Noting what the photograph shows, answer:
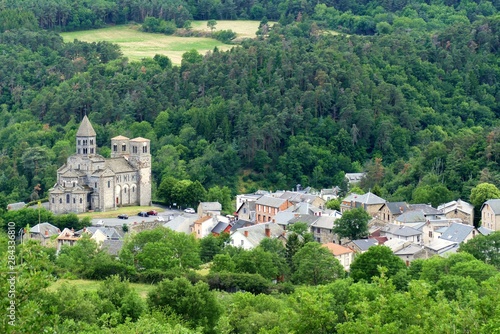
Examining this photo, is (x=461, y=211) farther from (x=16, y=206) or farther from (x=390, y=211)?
(x=16, y=206)

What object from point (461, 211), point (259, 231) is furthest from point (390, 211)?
point (259, 231)

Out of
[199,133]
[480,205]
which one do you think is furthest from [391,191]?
[199,133]

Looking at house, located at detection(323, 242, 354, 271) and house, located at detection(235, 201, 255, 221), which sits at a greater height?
house, located at detection(323, 242, 354, 271)

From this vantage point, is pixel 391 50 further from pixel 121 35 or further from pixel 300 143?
pixel 121 35

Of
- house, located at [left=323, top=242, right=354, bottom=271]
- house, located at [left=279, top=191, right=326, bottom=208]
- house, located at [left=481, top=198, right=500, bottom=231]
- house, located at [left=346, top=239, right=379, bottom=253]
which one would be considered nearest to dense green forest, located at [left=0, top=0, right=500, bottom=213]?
house, located at [left=279, top=191, right=326, bottom=208]

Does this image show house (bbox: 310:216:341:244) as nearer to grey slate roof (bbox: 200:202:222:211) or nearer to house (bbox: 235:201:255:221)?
house (bbox: 235:201:255:221)

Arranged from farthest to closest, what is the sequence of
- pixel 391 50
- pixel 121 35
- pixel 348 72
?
pixel 121 35, pixel 391 50, pixel 348 72
